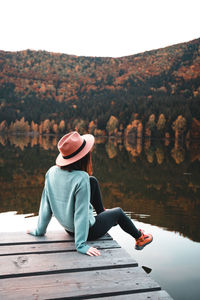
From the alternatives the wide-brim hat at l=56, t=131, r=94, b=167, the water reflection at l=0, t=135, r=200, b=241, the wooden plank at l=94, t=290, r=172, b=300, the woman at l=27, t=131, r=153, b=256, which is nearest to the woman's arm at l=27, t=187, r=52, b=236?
the woman at l=27, t=131, r=153, b=256

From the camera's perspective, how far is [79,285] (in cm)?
275

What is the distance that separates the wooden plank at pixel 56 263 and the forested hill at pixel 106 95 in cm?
8112

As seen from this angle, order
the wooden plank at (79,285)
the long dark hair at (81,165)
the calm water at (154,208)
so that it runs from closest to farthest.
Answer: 1. the wooden plank at (79,285)
2. the long dark hair at (81,165)
3. the calm water at (154,208)

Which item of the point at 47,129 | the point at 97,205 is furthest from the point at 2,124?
the point at 97,205

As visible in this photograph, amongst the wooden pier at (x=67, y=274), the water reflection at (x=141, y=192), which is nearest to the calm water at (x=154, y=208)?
the water reflection at (x=141, y=192)

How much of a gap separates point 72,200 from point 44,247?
30.9 inches

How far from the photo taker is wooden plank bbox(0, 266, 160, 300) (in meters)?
2.57

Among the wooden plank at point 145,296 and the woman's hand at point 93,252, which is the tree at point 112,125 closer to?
the woman's hand at point 93,252

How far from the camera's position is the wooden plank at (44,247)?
350cm

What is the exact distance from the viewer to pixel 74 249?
3.62m

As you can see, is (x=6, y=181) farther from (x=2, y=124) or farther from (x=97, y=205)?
(x=2, y=124)

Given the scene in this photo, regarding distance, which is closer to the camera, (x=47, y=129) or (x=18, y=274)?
(x=18, y=274)

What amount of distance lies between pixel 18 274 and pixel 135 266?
1341mm

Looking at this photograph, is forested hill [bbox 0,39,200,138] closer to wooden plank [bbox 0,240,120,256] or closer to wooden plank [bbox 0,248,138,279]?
wooden plank [bbox 0,240,120,256]
